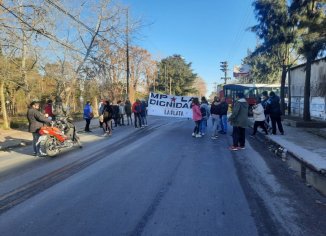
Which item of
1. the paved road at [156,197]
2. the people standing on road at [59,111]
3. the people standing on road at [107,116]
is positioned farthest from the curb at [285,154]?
the people standing on road at [59,111]

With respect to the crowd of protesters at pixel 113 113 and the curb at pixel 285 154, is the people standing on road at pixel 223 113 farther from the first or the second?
the crowd of protesters at pixel 113 113

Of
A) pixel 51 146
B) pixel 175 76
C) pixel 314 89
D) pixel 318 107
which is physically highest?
pixel 175 76

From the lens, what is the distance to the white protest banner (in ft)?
72.9

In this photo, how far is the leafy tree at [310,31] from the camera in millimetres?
17422

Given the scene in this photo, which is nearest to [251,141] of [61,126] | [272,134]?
[272,134]

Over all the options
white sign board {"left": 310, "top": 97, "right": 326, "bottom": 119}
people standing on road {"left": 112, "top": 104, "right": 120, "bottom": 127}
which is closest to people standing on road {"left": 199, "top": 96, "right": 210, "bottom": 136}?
people standing on road {"left": 112, "top": 104, "right": 120, "bottom": 127}

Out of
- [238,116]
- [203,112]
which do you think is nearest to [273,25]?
[203,112]

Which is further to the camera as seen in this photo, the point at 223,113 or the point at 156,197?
the point at 223,113

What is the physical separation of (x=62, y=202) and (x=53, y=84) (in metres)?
40.6

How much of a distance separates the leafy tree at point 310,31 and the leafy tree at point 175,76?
58585 mm

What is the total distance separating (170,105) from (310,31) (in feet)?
28.0

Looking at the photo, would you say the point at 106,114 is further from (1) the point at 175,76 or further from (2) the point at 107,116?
(1) the point at 175,76

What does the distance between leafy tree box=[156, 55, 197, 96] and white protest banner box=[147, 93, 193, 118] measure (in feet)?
196

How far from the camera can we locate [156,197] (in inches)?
266
